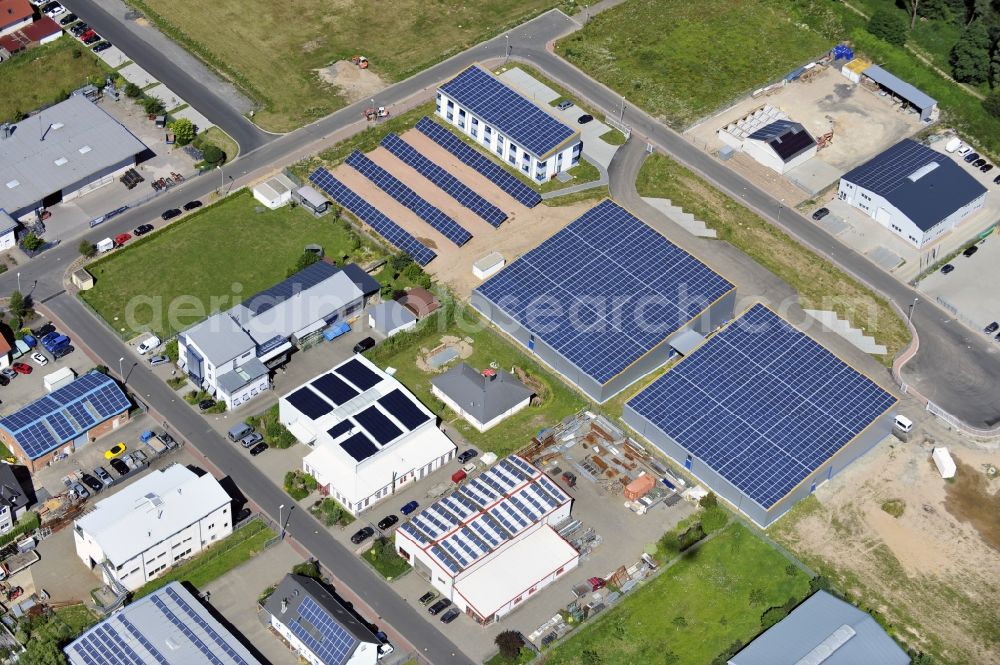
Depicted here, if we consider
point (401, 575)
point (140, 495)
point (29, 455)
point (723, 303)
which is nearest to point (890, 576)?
point (723, 303)

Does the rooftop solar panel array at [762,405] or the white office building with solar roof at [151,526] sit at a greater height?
the rooftop solar panel array at [762,405]

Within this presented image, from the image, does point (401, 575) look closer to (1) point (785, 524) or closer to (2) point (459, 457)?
(2) point (459, 457)

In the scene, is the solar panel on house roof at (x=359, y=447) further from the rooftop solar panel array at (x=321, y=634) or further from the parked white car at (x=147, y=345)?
the parked white car at (x=147, y=345)

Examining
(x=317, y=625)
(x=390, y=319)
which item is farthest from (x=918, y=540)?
(x=390, y=319)

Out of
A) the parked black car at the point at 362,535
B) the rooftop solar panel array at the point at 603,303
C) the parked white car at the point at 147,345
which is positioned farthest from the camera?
the parked white car at the point at 147,345

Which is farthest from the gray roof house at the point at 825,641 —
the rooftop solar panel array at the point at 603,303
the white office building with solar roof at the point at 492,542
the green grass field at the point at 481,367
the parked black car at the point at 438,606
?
the rooftop solar panel array at the point at 603,303

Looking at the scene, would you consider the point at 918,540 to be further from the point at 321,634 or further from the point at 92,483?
the point at 92,483

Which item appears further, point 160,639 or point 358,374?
point 358,374
